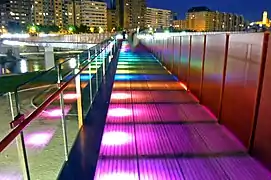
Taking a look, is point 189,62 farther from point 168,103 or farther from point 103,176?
point 103,176

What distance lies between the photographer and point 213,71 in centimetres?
428

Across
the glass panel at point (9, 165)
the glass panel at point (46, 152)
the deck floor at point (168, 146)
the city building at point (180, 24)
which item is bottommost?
the glass panel at point (9, 165)

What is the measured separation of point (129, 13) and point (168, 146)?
353 ft

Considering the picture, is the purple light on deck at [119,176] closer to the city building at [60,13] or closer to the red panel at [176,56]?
the red panel at [176,56]

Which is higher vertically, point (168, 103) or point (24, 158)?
point (24, 158)

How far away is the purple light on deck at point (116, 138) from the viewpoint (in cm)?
317

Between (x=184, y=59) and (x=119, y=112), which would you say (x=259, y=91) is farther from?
(x=184, y=59)

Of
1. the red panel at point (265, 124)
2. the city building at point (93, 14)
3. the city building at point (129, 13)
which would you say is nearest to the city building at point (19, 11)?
the city building at point (93, 14)

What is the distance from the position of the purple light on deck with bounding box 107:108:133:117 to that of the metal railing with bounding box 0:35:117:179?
0.40 m

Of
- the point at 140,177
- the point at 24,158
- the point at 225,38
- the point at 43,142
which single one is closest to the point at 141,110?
the point at 225,38

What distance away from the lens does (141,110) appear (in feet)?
14.9

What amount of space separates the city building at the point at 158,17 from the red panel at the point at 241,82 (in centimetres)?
12645

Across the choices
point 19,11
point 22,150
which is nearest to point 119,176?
point 22,150

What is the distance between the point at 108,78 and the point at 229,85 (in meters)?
4.22
